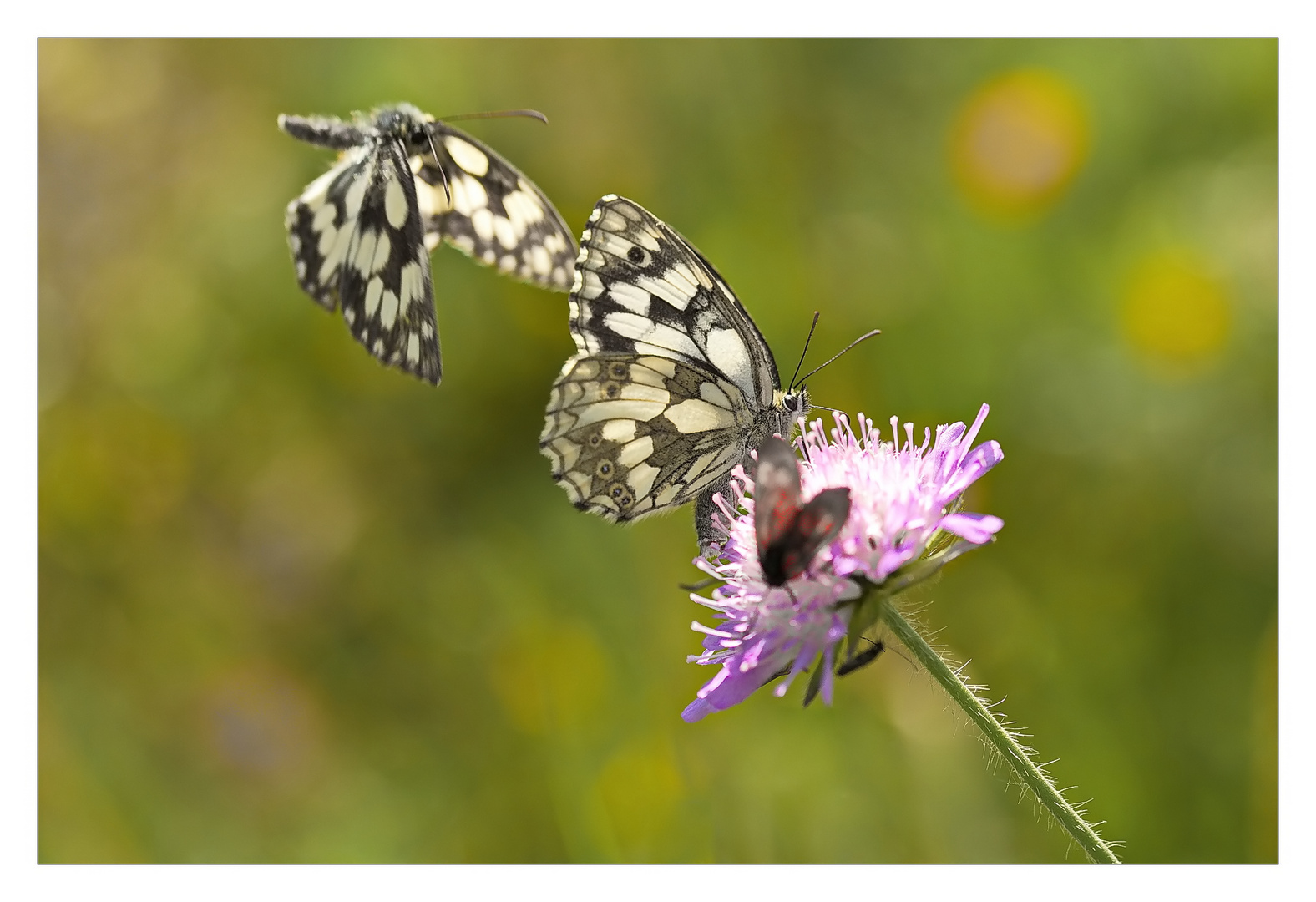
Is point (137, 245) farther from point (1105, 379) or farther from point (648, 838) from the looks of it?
point (1105, 379)

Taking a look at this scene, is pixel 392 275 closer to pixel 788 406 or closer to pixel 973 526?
pixel 788 406

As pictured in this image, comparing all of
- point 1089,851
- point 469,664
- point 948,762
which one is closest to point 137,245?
point 469,664

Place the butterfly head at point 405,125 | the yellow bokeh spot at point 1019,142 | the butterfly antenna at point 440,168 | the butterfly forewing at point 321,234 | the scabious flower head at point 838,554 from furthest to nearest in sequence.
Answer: the yellow bokeh spot at point 1019,142, the butterfly forewing at point 321,234, the butterfly antenna at point 440,168, the butterfly head at point 405,125, the scabious flower head at point 838,554

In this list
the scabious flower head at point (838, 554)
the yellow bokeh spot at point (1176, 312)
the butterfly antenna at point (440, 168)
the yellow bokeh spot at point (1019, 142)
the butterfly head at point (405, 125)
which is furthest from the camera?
the yellow bokeh spot at point (1019, 142)

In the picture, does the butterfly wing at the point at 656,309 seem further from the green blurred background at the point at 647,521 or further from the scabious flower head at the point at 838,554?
the green blurred background at the point at 647,521

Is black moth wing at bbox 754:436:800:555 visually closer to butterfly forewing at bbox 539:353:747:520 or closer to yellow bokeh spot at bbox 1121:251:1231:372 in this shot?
butterfly forewing at bbox 539:353:747:520

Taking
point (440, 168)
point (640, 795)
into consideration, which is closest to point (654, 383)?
point (440, 168)

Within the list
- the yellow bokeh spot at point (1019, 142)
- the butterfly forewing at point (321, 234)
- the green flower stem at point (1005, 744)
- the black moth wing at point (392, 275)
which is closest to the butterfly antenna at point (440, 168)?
the black moth wing at point (392, 275)

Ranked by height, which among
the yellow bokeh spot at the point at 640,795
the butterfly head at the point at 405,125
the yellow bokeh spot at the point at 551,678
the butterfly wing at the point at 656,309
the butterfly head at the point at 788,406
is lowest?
the yellow bokeh spot at the point at 640,795
